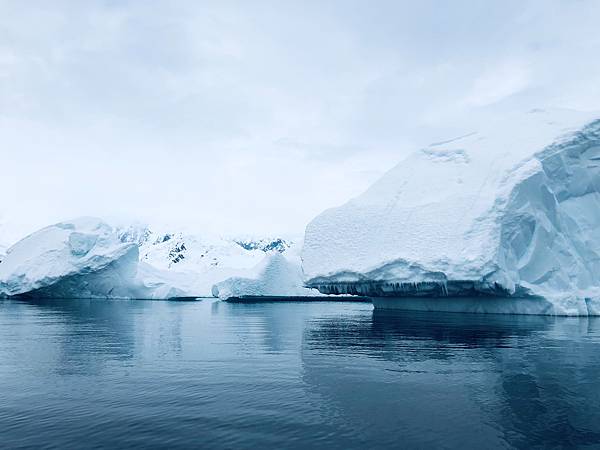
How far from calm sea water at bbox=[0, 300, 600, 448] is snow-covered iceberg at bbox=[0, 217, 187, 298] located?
37.1 metres

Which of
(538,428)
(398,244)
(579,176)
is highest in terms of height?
(579,176)

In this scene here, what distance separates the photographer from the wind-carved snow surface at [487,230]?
84.4ft

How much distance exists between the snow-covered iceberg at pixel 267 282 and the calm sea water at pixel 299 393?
39.7 metres

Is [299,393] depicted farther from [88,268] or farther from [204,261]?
[204,261]

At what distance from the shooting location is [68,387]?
8.91 metres

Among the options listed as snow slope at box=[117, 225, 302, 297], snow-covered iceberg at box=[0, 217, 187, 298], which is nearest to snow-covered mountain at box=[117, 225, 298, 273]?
snow slope at box=[117, 225, 302, 297]

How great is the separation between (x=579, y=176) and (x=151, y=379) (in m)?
27.5

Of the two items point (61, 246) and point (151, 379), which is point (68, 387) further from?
point (61, 246)

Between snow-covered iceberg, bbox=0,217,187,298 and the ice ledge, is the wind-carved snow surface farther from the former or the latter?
snow-covered iceberg, bbox=0,217,187,298

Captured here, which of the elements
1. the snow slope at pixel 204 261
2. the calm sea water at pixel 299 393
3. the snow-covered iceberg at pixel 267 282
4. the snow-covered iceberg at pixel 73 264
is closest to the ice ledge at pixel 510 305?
the calm sea water at pixel 299 393

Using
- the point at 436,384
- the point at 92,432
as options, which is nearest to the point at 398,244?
the point at 436,384

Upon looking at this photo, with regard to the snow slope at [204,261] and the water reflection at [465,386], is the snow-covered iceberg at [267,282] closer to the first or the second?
the snow slope at [204,261]

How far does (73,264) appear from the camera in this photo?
5003 cm

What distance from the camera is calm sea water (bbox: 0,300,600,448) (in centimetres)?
636
